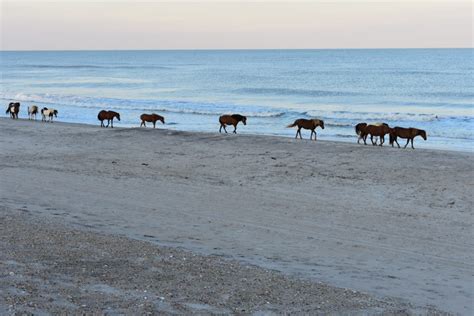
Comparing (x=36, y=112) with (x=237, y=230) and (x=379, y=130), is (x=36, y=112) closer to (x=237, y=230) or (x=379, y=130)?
(x=379, y=130)

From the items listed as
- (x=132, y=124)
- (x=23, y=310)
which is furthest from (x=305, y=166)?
(x=132, y=124)

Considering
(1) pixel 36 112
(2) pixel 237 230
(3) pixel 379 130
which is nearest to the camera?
(2) pixel 237 230

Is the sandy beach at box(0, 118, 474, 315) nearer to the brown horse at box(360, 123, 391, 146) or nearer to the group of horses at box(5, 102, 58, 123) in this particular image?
the brown horse at box(360, 123, 391, 146)

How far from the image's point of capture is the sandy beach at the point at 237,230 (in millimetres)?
7371

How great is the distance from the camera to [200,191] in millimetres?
14023

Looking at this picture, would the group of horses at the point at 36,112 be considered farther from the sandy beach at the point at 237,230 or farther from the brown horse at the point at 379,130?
the brown horse at the point at 379,130

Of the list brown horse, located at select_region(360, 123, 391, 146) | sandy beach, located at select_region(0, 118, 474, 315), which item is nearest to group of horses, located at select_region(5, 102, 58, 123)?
sandy beach, located at select_region(0, 118, 474, 315)

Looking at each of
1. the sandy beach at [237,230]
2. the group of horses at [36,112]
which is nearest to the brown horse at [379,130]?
the sandy beach at [237,230]

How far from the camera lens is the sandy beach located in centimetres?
737

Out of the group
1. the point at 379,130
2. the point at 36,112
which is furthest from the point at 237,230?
the point at 36,112

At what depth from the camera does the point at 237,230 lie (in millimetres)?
10836

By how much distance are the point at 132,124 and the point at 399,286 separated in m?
23.8

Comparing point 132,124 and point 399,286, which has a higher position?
point 132,124

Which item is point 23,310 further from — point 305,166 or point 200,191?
point 305,166
